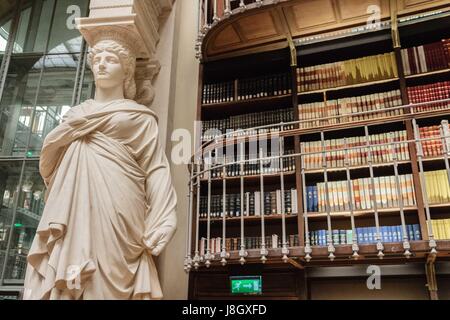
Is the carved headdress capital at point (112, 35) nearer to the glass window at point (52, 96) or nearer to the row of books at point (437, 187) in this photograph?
the glass window at point (52, 96)

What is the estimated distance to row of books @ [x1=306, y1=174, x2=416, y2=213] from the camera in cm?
288

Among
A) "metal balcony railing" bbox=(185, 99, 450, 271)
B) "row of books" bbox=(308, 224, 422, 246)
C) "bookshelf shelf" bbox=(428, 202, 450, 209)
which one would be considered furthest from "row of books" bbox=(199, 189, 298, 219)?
"bookshelf shelf" bbox=(428, 202, 450, 209)

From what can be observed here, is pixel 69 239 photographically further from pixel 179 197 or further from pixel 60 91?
pixel 60 91

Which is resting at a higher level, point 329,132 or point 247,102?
point 247,102

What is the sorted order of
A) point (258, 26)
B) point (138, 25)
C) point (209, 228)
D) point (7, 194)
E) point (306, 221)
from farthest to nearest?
1. point (7, 194)
2. point (258, 26)
3. point (209, 228)
4. point (306, 221)
5. point (138, 25)

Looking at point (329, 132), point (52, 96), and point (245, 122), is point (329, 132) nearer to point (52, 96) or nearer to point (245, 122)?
point (245, 122)

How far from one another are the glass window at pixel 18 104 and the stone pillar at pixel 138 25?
5.77 feet

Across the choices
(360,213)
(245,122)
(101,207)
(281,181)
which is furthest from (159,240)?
(245,122)

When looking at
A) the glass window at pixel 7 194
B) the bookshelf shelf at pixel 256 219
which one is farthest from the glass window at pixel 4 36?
the bookshelf shelf at pixel 256 219

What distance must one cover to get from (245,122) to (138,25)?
133 cm

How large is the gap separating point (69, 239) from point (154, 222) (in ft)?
1.34

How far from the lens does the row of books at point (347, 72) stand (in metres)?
3.27

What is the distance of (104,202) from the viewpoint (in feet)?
6.50

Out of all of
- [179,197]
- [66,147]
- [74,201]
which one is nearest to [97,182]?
[74,201]
